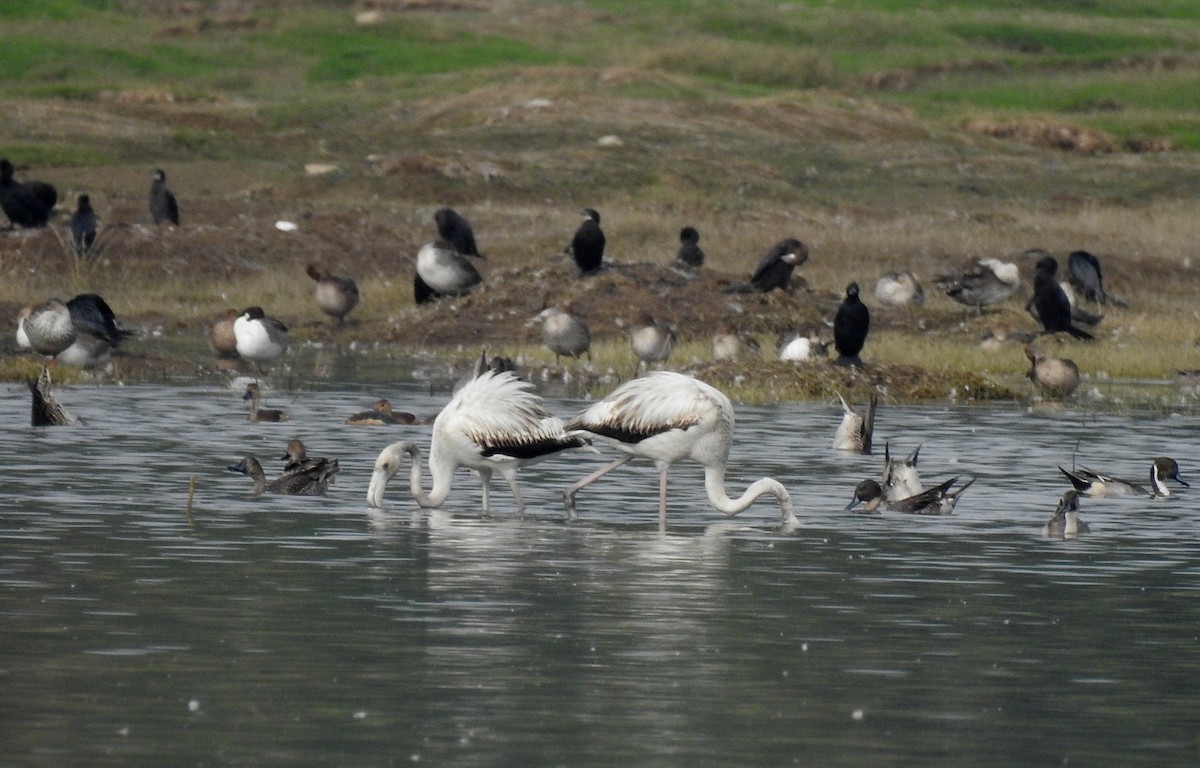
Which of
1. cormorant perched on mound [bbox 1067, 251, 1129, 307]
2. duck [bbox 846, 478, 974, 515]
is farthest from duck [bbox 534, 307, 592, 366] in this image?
duck [bbox 846, 478, 974, 515]

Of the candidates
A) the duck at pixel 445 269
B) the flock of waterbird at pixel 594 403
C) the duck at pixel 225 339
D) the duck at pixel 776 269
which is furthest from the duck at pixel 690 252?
the duck at pixel 225 339

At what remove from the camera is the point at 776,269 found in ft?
107

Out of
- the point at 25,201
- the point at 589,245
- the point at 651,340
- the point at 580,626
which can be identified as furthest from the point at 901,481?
the point at 25,201

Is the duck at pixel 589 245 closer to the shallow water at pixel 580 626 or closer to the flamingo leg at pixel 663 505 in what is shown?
the shallow water at pixel 580 626

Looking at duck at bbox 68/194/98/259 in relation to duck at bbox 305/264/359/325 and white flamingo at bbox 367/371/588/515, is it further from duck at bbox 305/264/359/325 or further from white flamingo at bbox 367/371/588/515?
white flamingo at bbox 367/371/588/515

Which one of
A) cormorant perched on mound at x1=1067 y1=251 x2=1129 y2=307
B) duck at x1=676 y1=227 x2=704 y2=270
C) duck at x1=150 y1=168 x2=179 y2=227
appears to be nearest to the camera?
cormorant perched on mound at x1=1067 y1=251 x2=1129 y2=307

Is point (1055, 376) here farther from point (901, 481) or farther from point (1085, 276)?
point (901, 481)

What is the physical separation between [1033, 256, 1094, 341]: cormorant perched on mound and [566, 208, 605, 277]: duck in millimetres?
6141

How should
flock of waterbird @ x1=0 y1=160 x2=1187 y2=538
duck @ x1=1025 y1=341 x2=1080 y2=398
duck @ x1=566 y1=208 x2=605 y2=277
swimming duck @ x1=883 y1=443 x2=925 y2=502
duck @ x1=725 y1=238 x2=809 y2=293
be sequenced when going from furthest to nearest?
1. duck @ x1=725 y1=238 x2=809 y2=293
2. duck @ x1=566 y1=208 x2=605 y2=277
3. duck @ x1=1025 y1=341 x2=1080 y2=398
4. swimming duck @ x1=883 y1=443 x2=925 y2=502
5. flock of waterbird @ x1=0 y1=160 x2=1187 y2=538

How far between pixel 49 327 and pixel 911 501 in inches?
474

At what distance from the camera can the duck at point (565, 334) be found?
93.6 feet

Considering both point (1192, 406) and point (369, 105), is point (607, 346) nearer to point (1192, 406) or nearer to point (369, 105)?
point (1192, 406)

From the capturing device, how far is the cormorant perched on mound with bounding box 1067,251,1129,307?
115 ft

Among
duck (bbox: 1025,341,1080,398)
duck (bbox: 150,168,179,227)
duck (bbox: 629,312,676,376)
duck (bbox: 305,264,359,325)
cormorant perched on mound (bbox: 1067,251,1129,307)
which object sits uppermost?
duck (bbox: 150,168,179,227)
